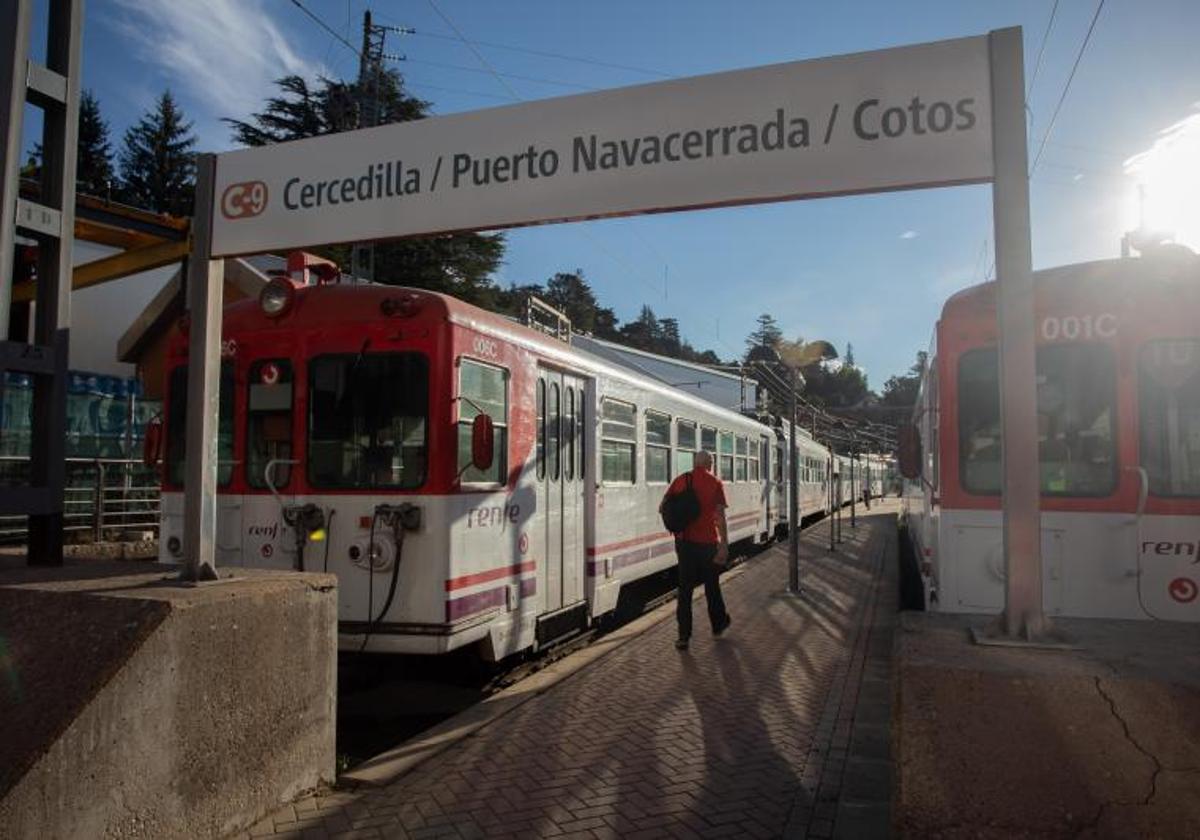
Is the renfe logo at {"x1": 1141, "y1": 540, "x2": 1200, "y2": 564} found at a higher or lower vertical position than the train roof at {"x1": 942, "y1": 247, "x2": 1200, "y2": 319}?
lower

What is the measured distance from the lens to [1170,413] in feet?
17.5

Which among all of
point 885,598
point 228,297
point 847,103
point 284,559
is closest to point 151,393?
point 228,297

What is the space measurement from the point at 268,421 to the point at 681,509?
3590 millimetres

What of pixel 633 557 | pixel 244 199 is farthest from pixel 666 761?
pixel 633 557

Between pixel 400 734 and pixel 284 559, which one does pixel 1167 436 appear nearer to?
pixel 400 734

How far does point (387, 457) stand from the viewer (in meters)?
6.17

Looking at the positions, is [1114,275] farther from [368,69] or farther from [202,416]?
[368,69]

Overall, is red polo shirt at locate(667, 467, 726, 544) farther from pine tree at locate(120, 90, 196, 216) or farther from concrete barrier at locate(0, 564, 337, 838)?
pine tree at locate(120, 90, 196, 216)

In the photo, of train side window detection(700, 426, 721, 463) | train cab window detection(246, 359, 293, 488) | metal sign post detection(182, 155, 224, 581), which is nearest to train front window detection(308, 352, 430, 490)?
train cab window detection(246, 359, 293, 488)

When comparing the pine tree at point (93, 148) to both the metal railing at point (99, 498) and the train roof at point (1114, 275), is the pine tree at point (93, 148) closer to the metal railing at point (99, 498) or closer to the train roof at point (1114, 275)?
the metal railing at point (99, 498)

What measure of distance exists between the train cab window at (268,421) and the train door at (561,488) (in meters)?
2.07

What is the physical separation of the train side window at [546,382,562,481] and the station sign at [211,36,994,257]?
133 inches

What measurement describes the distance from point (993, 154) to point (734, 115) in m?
1.10

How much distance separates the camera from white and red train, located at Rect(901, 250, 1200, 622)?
520cm
